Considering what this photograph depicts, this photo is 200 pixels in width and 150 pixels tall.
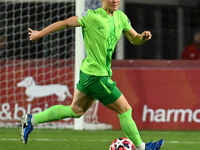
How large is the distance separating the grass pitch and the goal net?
20.4 inches

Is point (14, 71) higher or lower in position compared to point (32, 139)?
higher

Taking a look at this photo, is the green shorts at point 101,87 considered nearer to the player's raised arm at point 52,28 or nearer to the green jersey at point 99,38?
the green jersey at point 99,38

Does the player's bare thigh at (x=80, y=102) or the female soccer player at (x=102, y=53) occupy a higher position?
the female soccer player at (x=102, y=53)

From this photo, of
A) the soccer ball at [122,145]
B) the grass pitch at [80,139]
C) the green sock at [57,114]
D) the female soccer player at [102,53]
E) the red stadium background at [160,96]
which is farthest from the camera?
the red stadium background at [160,96]

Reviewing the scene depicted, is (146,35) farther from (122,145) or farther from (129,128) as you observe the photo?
(122,145)

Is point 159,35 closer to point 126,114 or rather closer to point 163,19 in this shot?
point 163,19

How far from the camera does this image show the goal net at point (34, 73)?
11.1 metres

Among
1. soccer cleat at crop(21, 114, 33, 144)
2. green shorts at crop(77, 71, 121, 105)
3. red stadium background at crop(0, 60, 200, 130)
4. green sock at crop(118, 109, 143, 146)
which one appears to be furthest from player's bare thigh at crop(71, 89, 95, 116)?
red stadium background at crop(0, 60, 200, 130)

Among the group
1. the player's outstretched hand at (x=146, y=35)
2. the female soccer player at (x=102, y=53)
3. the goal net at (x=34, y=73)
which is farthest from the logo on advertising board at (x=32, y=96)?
the player's outstretched hand at (x=146, y=35)

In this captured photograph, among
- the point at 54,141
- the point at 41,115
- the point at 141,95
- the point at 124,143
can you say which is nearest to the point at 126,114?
the point at 124,143

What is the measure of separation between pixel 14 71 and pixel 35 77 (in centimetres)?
38

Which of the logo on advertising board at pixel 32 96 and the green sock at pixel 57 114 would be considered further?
the logo on advertising board at pixel 32 96

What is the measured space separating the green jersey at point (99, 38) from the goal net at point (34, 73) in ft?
13.0

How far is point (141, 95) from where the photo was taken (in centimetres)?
1102
